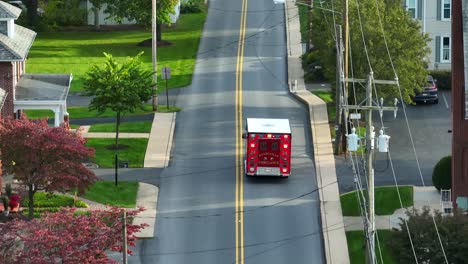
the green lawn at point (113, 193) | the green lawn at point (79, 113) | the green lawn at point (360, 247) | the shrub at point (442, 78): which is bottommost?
the green lawn at point (360, 247)

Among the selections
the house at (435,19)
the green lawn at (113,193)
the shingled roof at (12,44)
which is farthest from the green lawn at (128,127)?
the house at (435,19)

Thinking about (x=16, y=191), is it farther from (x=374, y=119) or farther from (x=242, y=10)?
(x=242, y=10)

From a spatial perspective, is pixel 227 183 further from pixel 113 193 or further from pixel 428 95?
pixel 428 95

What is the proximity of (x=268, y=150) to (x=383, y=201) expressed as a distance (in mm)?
6009

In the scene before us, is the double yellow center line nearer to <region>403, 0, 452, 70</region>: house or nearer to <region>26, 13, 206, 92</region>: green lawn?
<region>26, 13, 206, 92</region>: green lawn

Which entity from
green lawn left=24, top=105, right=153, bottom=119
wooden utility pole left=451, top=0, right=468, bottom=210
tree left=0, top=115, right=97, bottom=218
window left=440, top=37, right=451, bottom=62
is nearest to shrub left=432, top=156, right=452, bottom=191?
wooden utility pole left=451, top=0, right=468, bottom=210

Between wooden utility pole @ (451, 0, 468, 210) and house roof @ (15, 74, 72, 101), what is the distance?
21.3 m

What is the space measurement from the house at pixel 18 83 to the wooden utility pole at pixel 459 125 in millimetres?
21066

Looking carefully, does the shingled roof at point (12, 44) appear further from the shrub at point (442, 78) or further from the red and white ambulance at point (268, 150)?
the shrub at point (442, 78)

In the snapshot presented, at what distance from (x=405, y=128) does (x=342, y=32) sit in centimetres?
743

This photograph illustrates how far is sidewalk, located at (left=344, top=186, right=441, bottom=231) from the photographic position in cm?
6150

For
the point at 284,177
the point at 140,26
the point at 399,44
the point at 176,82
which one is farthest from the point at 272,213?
the point at 140,26

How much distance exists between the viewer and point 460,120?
61.3 m

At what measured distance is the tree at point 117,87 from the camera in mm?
73375
